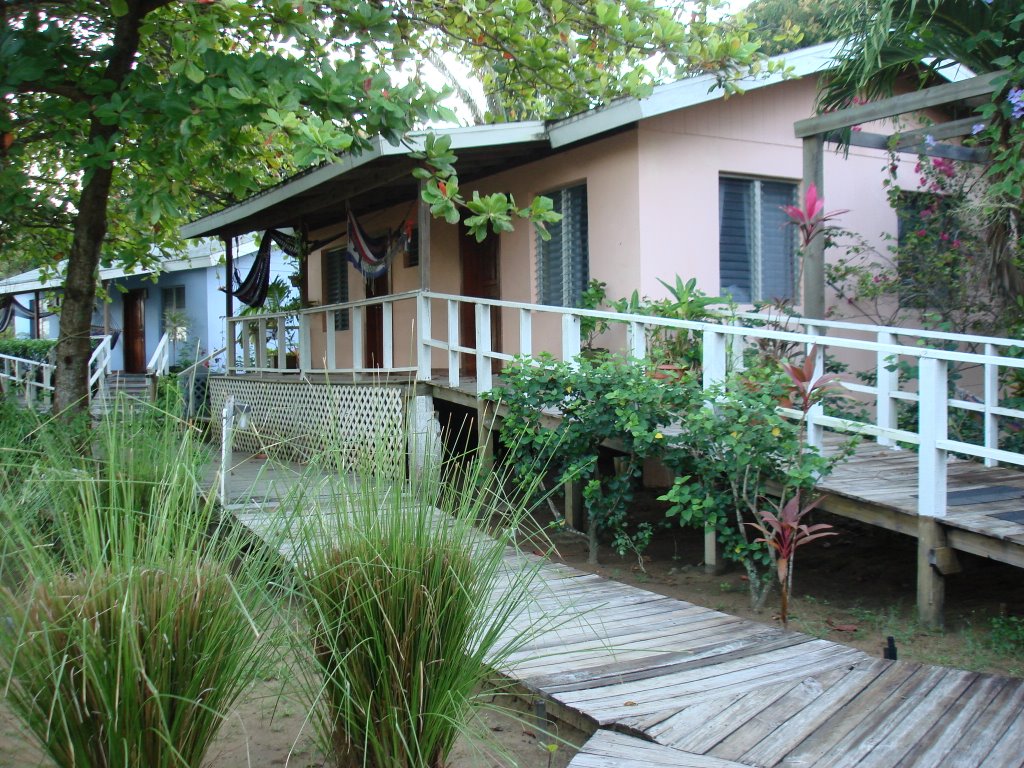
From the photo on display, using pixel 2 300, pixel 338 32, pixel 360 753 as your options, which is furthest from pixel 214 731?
pixel 2 300

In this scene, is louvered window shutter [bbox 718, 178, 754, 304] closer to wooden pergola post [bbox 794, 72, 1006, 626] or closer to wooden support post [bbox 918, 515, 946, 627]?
wooden pergola post [bbox 794, 72, 1006, 626]

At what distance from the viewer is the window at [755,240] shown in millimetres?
9602

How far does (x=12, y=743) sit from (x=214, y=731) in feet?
5.11

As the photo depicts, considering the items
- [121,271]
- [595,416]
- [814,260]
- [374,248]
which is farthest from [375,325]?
[121,271]

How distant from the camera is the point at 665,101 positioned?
8547mm

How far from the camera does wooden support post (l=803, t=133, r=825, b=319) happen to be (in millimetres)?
Result: 8117

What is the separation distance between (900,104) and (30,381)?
23.2 ft

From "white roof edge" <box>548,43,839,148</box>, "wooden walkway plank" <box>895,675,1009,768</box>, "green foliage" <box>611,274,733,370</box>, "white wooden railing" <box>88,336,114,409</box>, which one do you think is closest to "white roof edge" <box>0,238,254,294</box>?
"white wooden railing" <box>88,336,114,409</box>

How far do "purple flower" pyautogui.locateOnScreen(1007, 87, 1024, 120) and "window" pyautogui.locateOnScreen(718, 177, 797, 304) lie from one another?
9.57ft

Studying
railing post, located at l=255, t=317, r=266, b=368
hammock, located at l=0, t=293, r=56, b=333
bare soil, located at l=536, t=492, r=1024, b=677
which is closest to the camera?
bare soil, located at l=536, t=492, r=1024, b=677

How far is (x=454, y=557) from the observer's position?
3043mm

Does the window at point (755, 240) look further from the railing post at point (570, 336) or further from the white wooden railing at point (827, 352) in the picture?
the railing post at point (570, 336)

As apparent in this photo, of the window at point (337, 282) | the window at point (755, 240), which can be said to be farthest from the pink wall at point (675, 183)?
Result: the window at point (337, 282)

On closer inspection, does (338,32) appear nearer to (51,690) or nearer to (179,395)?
(179,395)
